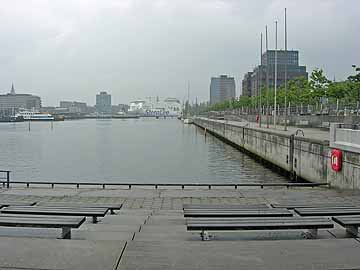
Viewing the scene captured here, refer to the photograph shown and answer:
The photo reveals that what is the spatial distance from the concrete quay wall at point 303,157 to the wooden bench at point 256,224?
10.6 meters

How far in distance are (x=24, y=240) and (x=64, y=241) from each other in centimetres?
61

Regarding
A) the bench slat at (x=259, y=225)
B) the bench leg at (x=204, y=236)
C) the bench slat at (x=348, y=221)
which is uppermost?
the bench slat at (x=259, y=225)

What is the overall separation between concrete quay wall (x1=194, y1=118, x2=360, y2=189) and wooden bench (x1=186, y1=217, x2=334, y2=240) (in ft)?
34.8

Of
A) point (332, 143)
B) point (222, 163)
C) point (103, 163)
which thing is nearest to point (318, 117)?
point (222, 163)

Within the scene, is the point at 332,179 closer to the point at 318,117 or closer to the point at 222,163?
the point at 222,163

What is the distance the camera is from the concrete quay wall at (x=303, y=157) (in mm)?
18103

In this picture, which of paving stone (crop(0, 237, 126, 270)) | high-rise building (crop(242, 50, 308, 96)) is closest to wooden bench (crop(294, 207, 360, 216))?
paving stone (crop(0, 237, 126, 270))

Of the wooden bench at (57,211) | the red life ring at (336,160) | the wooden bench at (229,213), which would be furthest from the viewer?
the red life ring at (336,160)

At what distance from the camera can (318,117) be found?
161 feet

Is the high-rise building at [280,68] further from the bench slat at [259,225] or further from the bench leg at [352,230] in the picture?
the bench slat at [259,225]

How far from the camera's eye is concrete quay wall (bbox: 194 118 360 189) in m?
18.1

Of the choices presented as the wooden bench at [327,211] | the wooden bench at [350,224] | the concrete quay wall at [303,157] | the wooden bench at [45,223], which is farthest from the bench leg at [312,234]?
the concrete quay wall at [303,157]

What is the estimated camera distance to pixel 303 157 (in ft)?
96.7

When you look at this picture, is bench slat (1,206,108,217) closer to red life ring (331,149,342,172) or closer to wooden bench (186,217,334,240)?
wooden bench (186,217,334,240)
